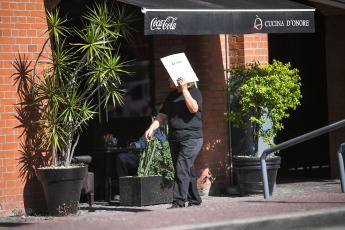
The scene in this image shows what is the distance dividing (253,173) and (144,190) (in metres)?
1.67

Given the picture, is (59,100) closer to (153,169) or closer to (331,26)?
(153,169)

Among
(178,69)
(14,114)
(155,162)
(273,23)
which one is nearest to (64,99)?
(14,114)

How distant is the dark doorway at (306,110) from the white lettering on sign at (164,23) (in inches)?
183

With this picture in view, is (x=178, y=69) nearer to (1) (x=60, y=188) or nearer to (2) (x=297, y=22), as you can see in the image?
(1) (x=60, y=188)

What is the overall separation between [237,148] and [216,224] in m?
4.65

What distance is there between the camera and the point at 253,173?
405 inches

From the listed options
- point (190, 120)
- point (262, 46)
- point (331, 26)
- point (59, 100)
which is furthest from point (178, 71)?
point (331, 26)

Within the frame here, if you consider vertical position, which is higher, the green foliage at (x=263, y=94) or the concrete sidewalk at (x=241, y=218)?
the green foliage at (x=263, y=94)

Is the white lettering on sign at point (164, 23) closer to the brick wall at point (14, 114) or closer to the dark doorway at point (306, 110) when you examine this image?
the brick wall at point (14, 114)

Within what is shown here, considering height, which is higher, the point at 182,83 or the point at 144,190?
the point at 182,83

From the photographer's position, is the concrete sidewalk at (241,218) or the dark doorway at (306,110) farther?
the dark doorway at (306,110)

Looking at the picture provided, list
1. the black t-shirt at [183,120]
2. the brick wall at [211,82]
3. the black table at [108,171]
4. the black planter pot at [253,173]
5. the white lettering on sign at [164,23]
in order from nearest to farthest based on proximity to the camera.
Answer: the black t-shirt at [183,120]
the white lettering on sign at [164,23]
the black planter pot at [253,173]
the black table at [108,171]
the brick wall at [211,82]

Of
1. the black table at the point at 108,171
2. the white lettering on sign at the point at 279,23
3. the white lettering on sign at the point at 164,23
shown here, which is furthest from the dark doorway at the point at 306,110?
the white lettering on sign at the point at 164,23

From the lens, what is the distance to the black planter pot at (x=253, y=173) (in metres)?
10.2
